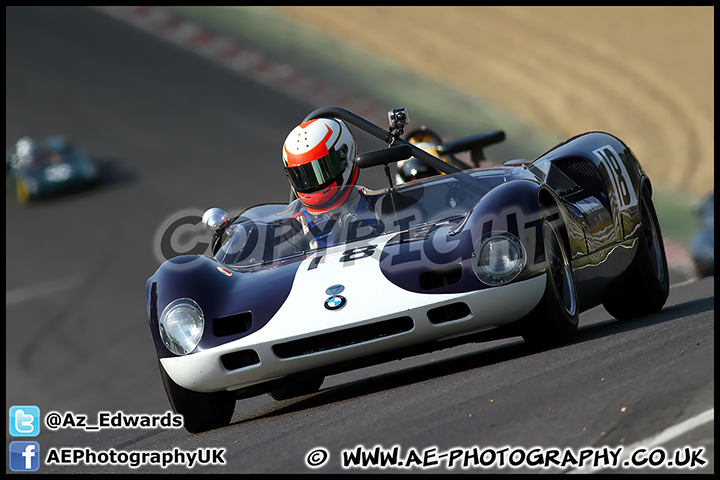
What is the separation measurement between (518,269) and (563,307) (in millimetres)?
397

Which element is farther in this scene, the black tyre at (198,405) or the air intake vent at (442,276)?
the black tyre at (198,405)

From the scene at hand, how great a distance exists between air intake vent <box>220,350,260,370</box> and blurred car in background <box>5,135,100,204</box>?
15.2m

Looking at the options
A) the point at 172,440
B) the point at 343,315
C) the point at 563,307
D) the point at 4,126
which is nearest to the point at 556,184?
the point at 563,307

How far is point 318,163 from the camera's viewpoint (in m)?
6.50

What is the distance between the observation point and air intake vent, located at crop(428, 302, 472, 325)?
5090mm

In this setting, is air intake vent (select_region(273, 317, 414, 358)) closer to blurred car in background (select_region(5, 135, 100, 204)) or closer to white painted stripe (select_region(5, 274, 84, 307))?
white painted stripe (select_region(5, 274, 84, 307))

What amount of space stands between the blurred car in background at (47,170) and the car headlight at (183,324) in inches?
589

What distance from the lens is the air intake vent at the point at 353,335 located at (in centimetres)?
507

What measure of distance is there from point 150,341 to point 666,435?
10058mm

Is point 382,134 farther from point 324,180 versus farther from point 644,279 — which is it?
point 644,279

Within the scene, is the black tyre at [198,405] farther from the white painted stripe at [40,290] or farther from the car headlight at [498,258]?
the white painted stripe at [40,290]

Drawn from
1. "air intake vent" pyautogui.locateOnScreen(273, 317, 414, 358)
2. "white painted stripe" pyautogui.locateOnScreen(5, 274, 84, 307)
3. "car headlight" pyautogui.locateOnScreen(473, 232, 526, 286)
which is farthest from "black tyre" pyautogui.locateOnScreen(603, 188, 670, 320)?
"white painted stripe" pyautogui.locateOnScreen(5, 274, 84, 307)

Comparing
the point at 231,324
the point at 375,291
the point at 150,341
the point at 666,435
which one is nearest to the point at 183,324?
the point at 231,324

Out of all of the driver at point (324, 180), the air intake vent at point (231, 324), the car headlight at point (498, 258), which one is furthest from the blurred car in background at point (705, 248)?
the air intake vent at point (231, 324)
